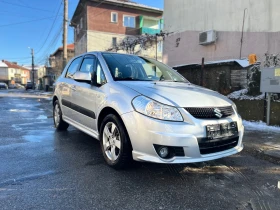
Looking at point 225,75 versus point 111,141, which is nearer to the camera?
point 111,141

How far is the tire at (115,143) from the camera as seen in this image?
313 cm

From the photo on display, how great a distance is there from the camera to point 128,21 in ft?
93.1

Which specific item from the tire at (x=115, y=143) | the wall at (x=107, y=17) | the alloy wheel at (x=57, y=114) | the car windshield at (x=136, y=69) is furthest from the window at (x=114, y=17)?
the tire at (x=115, y=143)

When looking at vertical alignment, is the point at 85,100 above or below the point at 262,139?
above

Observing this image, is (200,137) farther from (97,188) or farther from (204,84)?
(204,84)

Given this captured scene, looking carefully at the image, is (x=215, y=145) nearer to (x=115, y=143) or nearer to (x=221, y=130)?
(x=221, y=130)

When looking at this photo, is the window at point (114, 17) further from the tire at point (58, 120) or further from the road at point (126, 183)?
the road at point (126, 183)

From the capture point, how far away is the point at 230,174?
337cm

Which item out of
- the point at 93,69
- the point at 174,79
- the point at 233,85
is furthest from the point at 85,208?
the point at 233,85

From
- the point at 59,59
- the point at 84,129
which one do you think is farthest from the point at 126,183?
the point at 59,59

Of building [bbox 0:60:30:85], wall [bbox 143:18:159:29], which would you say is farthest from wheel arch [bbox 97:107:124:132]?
building [bbox 0:60:30:85]

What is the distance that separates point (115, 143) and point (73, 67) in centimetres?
254

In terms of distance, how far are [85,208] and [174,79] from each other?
278 cm

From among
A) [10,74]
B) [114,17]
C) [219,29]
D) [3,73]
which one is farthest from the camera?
[10,74]
